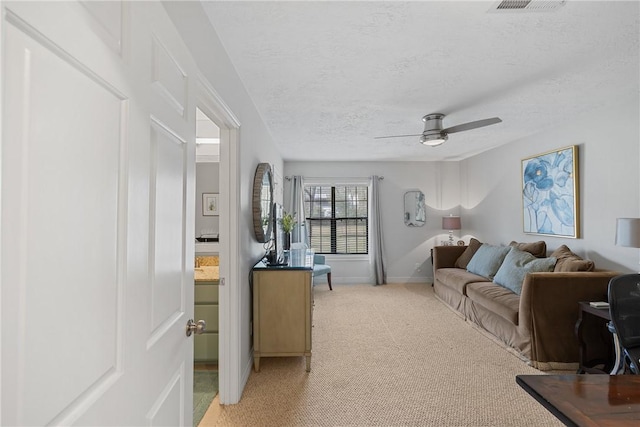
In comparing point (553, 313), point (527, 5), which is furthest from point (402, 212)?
point (527, 5)

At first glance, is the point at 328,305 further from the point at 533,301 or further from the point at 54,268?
the point at 54,268

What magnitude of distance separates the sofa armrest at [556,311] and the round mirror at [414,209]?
340 centimetres

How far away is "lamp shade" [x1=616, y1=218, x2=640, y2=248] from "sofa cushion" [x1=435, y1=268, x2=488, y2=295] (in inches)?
69.4

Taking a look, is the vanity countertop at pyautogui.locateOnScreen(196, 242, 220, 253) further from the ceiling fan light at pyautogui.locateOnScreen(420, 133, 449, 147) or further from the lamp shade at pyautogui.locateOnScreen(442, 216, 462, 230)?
the lamp shade at pyautogui.locateOnScreen(442, 216, 462, 230)

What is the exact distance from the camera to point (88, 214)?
0.63m

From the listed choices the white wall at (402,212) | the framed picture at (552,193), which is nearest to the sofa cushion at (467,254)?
the framed picture at (552,193)

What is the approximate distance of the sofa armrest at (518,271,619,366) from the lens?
287 cm

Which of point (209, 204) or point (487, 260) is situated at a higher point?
point (209, 204)

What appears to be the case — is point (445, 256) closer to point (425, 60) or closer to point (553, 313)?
point (553, 313)

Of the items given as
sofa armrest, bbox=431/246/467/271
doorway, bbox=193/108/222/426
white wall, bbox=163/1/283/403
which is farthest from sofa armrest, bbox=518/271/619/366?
doorway, bbox=193/108/222/426

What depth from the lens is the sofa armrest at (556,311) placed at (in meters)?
2.87

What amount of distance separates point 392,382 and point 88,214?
2.61 m

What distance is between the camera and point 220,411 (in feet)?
7.33

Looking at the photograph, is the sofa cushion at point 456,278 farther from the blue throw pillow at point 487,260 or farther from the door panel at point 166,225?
the door panel at point 166,225
